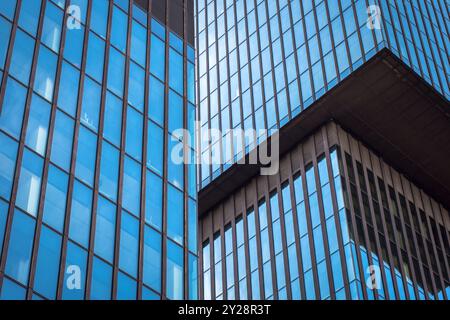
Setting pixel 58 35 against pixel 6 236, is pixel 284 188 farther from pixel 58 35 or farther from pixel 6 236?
pixel 6 236

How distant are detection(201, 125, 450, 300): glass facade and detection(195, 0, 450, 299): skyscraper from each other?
0.11m

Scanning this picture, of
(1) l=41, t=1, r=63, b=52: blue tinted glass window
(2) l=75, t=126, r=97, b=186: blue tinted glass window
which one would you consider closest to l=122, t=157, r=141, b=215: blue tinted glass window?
(2) l=75, t=126, r=97, b=186: blue tinted glass window

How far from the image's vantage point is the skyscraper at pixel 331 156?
2408 inches

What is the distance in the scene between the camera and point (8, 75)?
109ft

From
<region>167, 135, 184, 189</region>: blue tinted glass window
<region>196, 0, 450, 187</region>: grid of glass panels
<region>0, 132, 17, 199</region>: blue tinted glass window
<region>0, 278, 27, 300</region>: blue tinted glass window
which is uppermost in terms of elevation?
<region>196, 0, 450, 187</region>: grid of glass panels

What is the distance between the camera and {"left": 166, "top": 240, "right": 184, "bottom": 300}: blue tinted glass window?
35.0m

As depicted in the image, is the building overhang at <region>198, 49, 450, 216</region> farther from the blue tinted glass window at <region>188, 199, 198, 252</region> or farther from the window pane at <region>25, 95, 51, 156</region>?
the window pane at <region>25, 95, 51, 156</region>

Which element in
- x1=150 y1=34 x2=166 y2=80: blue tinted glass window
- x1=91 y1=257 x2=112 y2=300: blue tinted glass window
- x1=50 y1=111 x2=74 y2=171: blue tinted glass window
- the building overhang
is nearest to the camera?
x1=91 y1=257 x2=112 y2=300: blue tinted glass window

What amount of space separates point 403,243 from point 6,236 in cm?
4118

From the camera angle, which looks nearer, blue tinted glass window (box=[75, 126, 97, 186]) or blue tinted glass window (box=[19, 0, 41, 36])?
blue tinted glass window (box=[75, 126, 97, 186])

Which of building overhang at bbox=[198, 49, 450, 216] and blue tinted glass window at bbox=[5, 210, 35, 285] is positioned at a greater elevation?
building overhang at bbox=[198, 49, 450, 216]
